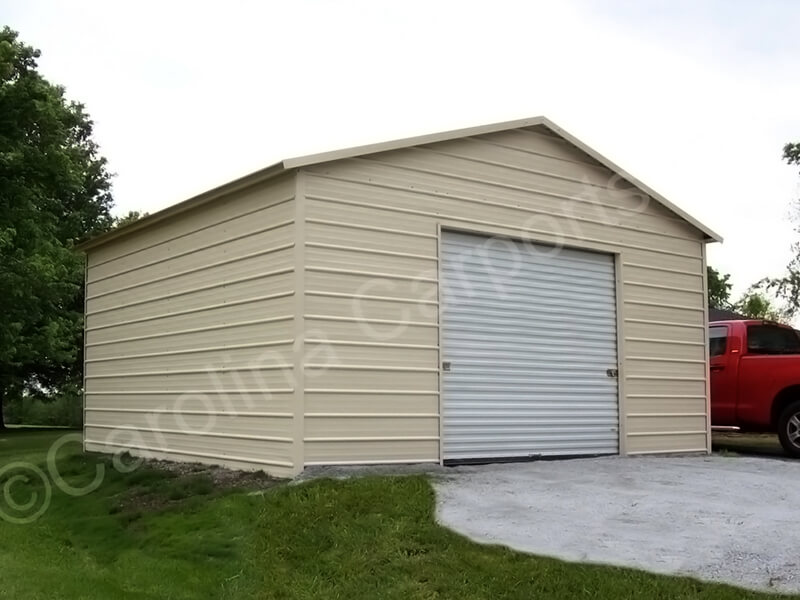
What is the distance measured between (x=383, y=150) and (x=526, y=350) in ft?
10.0

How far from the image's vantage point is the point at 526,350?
10.6 meters

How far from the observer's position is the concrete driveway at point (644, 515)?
586 cm

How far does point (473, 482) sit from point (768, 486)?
2900mm

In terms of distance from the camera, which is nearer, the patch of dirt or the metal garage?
the patch of dirt

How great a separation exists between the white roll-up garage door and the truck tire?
237 cm

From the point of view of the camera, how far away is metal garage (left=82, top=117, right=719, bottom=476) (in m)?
8.97

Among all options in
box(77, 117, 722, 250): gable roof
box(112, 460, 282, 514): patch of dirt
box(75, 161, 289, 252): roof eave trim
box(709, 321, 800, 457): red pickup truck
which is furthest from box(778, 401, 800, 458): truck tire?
box(75, 161, 289, 252): roof eave trim

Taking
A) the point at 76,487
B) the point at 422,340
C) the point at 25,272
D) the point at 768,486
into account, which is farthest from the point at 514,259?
the point at 25,272

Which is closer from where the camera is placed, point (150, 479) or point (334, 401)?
A: point (334, 401)

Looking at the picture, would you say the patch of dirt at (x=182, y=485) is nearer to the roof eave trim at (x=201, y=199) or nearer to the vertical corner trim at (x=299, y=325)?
the vertical corner trim at (x=299, y=325)

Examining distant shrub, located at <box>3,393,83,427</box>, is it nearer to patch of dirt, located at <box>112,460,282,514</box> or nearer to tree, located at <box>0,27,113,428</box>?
tree, located at <box>0,27,113,428</box>

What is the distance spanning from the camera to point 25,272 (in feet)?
64.7

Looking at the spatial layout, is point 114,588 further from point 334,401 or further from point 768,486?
point 768,486

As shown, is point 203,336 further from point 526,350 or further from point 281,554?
point 281,554
